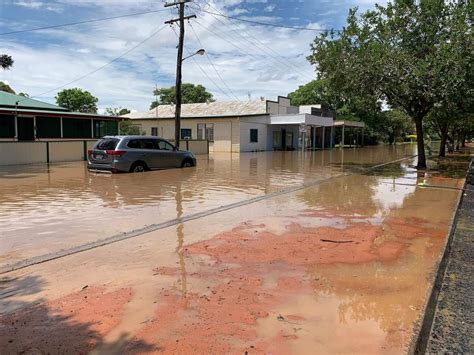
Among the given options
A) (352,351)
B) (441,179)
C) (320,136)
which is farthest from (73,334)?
(320,136)

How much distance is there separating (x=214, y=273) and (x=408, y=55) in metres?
15.7

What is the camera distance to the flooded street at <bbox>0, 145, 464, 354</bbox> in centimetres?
361

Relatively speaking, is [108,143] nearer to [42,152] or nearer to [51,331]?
[42,152]

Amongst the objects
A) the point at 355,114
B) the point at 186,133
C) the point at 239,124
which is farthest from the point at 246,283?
the point at 355,114

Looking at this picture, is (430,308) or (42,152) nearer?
(430,308)

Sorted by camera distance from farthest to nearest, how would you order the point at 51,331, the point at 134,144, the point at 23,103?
1. the point at 23,103
2. the point at 134,144
3. the point at 51,331

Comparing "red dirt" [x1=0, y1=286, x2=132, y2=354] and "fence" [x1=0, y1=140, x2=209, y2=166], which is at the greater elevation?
"fence" [x1=0, y1=140, x2=209, y2=166]

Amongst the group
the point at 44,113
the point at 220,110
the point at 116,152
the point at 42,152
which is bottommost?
the point at 42,152

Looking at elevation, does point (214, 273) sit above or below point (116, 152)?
below

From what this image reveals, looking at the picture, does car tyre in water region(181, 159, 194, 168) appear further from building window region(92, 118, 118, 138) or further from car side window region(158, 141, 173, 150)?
building window region(92, 118, 118, 138)

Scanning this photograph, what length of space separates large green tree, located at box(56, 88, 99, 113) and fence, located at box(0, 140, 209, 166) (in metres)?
34.4

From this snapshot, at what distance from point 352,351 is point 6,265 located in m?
4.34

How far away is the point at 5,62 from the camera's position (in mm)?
18422

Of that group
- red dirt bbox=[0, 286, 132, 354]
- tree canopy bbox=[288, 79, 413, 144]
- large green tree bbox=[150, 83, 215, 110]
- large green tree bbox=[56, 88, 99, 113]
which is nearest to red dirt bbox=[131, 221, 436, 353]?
red dirt bbox=[0, 286, 132, 354]
